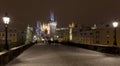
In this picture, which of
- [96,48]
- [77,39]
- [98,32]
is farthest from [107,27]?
[96,48]

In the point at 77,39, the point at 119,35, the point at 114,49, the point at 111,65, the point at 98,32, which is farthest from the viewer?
the point at 77,39

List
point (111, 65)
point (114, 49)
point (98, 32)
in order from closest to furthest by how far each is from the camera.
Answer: point (111, 65), point (114, 49), point (98, 32)

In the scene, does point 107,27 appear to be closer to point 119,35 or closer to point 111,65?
point 119,35

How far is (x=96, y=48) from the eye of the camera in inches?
1419

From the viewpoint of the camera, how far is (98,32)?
503 ft

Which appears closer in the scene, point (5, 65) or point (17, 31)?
point (5, 65)

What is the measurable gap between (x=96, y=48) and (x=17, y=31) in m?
133

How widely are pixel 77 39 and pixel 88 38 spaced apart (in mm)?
19140

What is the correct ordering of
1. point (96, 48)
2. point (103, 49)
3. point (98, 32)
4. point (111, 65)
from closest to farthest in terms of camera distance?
point (111, 65) → point (103, 49) → point (96, 48) → point (98, 32)

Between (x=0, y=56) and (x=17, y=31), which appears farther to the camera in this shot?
(x=17, y=31)

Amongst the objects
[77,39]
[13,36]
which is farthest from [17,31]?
[77,39]

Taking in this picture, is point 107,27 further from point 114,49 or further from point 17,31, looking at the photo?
point 114,49

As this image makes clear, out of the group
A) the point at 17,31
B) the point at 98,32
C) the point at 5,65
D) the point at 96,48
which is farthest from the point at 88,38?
the point at 5,65

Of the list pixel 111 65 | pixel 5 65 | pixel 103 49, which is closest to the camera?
pixel 111 65
